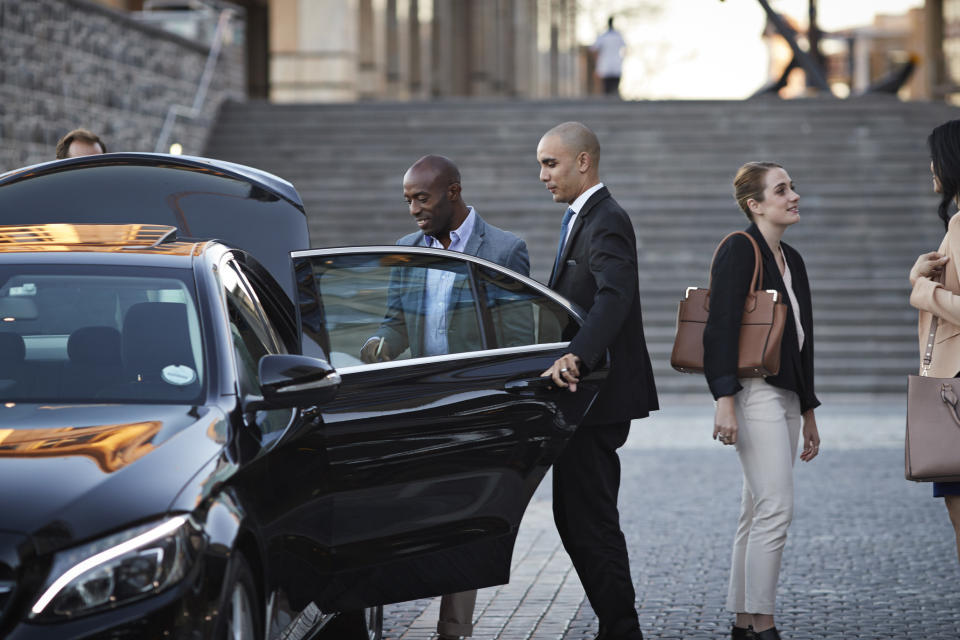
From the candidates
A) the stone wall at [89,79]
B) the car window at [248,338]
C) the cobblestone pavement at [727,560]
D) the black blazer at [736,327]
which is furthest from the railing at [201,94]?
the car window at [248,338]

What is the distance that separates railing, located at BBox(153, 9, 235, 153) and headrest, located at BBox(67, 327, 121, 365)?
17196 mm

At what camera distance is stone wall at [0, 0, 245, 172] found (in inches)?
657

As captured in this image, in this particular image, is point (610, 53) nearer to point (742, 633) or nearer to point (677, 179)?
point (677, 179)

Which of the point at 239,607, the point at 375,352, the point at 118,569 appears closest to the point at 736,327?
the point at 375,352

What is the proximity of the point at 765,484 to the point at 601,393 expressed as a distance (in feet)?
2.28

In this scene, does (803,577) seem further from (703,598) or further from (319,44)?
(319,44)

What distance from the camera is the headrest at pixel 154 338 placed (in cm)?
414

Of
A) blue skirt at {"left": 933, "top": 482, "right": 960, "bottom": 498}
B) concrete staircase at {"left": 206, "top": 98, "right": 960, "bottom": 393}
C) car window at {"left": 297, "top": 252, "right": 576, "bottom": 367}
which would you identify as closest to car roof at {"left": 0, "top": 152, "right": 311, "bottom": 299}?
car window at {"left": 297, "top": 252, "right": 576, "bottom": 367}

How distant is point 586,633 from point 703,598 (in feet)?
2.79

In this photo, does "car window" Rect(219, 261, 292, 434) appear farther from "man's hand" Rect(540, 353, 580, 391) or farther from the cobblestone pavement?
the cobblestone pavement

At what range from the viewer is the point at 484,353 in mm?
4930

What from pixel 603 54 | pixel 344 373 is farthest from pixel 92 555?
pixel 603 54

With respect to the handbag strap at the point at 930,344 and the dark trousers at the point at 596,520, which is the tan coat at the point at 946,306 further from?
the dark trousers at the point at 596,520

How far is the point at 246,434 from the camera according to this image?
3.91m
